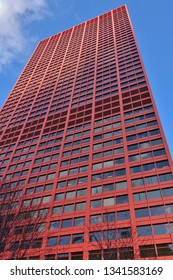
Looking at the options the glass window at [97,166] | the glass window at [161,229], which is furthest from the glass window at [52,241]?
the glass window at [161,229]

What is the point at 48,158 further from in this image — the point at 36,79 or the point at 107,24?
the point at 107,24

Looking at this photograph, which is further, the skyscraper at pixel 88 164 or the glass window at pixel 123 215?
the glass window at pixel 123 215

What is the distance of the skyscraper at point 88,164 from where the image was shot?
3020cm

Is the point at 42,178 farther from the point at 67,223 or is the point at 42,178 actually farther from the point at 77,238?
the point at 77,238

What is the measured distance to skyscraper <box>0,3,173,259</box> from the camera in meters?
30.2

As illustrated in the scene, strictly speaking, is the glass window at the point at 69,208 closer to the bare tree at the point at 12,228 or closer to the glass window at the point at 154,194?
the glass window at the point at 154,194

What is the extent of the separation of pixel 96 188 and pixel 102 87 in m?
32.1

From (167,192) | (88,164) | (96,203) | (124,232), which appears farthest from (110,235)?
(88,164)

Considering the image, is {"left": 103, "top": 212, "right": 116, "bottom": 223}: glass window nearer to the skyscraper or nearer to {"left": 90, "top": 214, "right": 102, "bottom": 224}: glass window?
the skyscraper

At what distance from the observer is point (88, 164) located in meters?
45.7

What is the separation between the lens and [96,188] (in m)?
41.0

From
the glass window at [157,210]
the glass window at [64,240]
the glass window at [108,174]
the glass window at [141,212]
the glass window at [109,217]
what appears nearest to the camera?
the glass window at [157,210]
